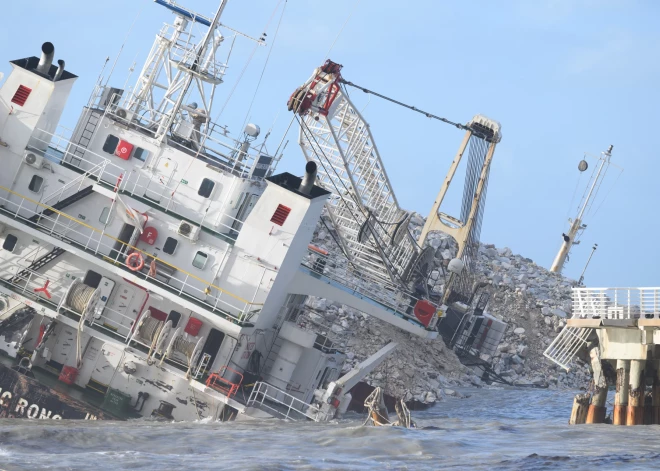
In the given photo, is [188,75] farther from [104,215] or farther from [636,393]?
[636,393]

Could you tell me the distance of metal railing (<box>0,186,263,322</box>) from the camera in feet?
99.2

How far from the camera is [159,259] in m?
30.7

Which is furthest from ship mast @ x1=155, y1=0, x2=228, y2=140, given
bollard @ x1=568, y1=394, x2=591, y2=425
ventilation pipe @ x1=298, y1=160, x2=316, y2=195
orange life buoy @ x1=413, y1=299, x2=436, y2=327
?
bollard @ x1=568, y1=394, x2=591, y2=425

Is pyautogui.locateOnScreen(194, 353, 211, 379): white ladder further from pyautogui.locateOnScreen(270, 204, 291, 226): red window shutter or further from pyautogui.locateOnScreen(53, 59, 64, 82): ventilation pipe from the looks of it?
pyautogui.locateOnScreen(53, 59, 64, 82): ventilation pipe

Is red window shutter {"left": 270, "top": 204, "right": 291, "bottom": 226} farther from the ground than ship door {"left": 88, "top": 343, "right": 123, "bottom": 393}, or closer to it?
farther from the ground

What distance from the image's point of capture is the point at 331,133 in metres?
40.3

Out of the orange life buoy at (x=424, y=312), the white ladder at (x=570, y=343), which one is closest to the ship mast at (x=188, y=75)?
the orange life buoy at (x=424, y=312)

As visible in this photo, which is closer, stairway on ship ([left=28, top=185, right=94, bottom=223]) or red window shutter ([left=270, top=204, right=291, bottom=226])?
red window shutter ([left=270, top=204, right=291, bottom=226])

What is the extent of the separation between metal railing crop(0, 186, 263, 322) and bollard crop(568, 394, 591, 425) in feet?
32.0

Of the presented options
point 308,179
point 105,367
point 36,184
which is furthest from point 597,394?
point 36,184

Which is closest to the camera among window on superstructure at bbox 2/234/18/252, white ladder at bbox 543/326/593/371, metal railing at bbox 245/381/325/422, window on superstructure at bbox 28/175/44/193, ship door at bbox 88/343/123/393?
metal railing at bbox 245/381/325/422

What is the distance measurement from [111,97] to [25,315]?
6.54m

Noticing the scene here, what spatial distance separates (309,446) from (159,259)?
24.2 feet

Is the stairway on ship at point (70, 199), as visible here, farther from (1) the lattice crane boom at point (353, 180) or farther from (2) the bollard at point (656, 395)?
(2) the bollard at point (656, 395)
